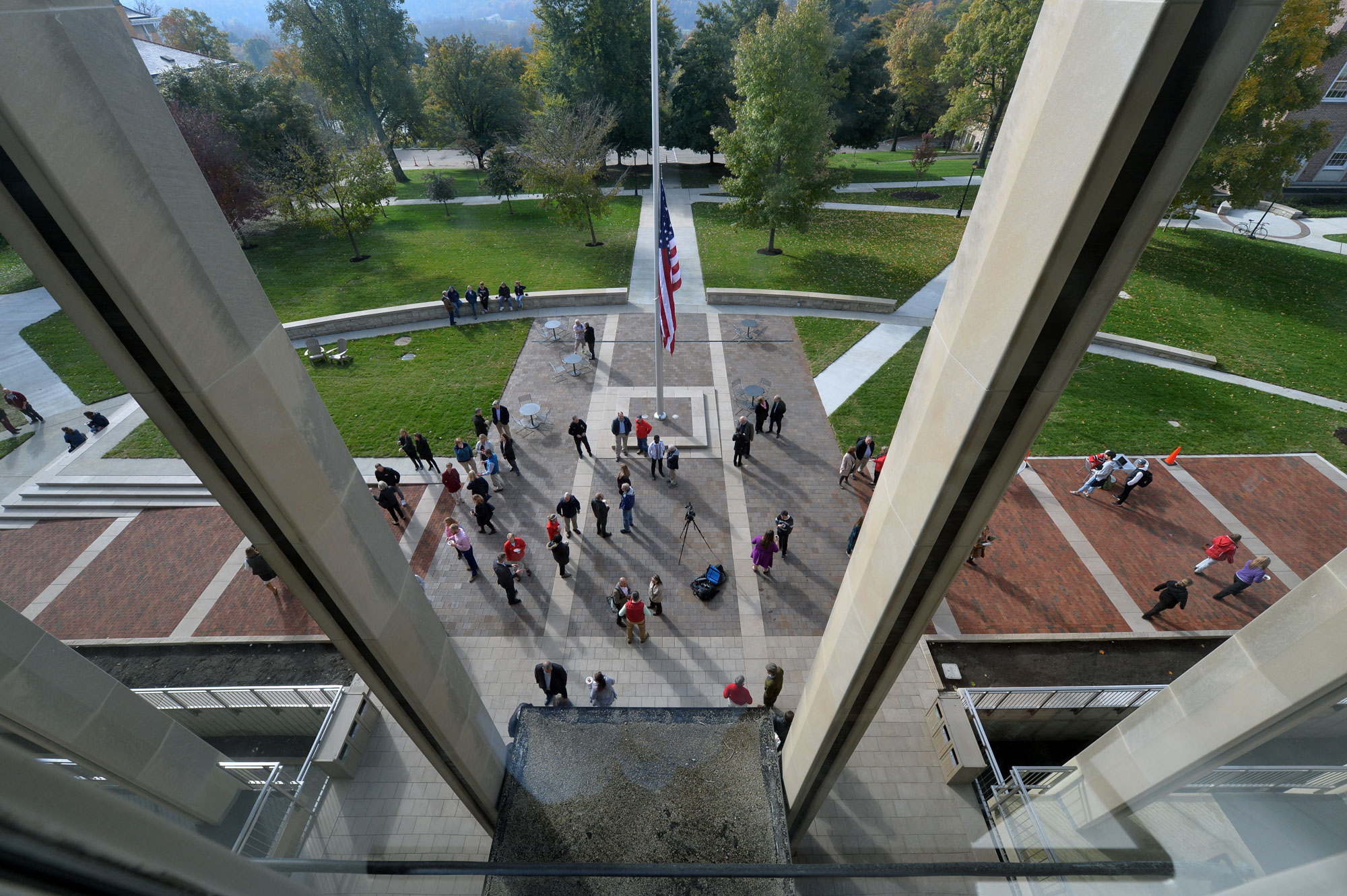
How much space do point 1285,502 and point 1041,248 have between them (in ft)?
53.0

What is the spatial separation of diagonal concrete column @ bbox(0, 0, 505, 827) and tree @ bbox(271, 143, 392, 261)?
2745 centimetres

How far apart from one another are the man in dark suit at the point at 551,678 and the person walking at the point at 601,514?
148 inches

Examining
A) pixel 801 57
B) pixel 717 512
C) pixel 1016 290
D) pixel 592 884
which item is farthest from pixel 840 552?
pixel 801 57

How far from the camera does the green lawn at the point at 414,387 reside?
1571 centimetres

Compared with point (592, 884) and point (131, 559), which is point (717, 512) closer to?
point (592, 884)

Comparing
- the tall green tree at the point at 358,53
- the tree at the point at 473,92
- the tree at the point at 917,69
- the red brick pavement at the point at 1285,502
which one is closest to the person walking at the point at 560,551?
the red brick pavement at the point at 1285,502

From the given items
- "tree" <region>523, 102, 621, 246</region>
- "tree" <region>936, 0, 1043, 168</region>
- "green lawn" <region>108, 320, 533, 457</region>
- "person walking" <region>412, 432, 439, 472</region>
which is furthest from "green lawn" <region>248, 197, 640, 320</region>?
"tree" <region>936, 0, 1043, 168</region>

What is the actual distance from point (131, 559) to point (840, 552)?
15452mm

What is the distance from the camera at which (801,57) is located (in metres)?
22.6

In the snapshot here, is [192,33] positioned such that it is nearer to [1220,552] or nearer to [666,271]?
[666,271]

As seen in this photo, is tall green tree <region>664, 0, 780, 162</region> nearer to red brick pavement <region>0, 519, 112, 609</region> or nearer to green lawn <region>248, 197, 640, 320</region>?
green lawn <region>248, 197, 640, 320</region>

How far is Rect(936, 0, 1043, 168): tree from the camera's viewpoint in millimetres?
29141

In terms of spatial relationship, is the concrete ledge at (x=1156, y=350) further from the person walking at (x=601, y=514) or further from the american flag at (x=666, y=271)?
the person walking at (x=601, y=514)

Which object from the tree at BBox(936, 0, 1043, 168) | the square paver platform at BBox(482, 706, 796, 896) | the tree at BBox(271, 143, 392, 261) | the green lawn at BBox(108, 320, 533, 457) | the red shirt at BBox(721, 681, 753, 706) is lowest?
the green lawn at BBox(108, 320, 533, 457)
